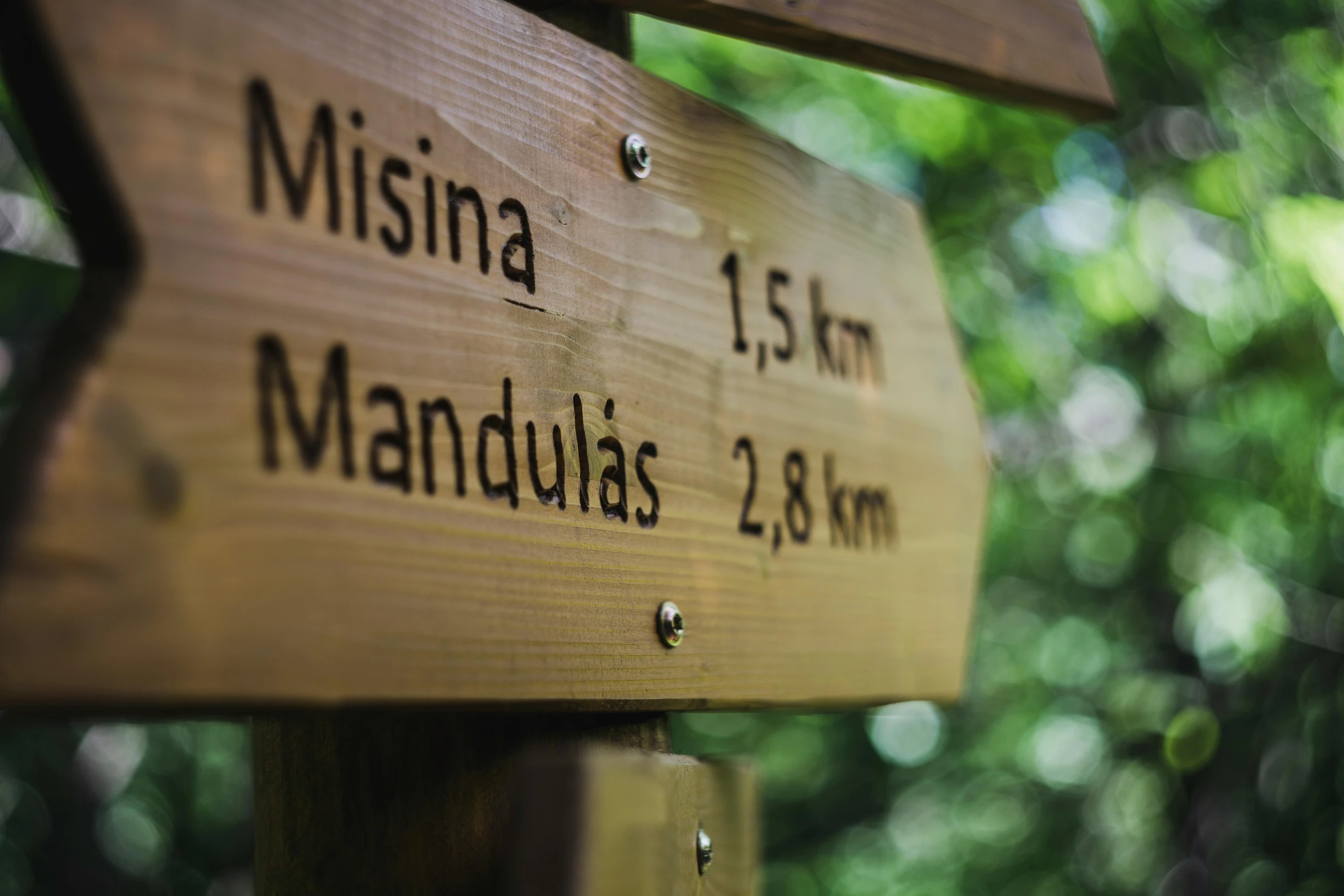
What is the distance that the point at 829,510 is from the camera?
79 cm

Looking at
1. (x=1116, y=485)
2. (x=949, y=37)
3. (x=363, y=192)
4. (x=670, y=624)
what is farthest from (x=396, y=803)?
(x=1116, y=485)

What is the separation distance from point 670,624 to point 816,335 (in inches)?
10.4

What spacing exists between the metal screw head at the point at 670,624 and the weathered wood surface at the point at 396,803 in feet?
0.25

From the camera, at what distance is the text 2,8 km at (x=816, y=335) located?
0.74 m

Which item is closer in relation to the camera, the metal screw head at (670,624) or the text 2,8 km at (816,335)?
the metal screw head at (670,624)

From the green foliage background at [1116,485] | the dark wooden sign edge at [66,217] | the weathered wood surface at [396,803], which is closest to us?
the dark wooden sign edge at [66,217]

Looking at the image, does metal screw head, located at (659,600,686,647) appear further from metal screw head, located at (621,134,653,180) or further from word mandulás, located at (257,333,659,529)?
metal screw head, located at (621,134,653,180)

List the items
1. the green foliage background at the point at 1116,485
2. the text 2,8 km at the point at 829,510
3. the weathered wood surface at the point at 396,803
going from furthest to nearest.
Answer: the green foliage background at the point at 1116,485, the text 2,8 km at the point at 829,510, the weathered wood surface at the point at 396,803

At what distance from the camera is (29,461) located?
0.36m

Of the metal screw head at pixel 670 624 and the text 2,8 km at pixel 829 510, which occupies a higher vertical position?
the text 2,8 km at pixel 829 510

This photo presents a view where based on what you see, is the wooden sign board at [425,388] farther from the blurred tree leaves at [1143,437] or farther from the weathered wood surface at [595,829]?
the blurred tree leaves at [1143,437]

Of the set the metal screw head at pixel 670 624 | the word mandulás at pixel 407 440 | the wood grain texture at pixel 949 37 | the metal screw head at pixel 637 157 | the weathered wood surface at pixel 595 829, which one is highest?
the wood grain texture at pixel 949 37

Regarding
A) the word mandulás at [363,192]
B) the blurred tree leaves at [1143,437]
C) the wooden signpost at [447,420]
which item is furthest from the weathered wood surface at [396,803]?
the blurred tree leaves at [1143,437]

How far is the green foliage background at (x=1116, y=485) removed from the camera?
184 centimetres
